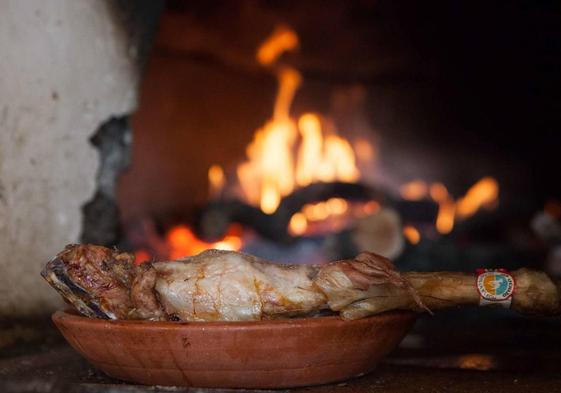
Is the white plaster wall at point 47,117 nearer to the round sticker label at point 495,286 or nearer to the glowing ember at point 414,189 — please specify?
the round sticker label at point 495,286

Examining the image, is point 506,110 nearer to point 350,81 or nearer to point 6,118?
point 350,81

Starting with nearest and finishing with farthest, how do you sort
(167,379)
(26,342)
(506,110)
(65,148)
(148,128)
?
1. (167,379)
2. (26,342)
3. (65,148)
4. (148,128)
5. (506,110)

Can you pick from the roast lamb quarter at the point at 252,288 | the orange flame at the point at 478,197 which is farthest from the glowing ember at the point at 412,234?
the roast lamb quarter at the point at 252,288

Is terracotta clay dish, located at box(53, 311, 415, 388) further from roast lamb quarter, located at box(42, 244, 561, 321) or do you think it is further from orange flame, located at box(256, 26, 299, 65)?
orange flame, located at box(256, 26, 299, 65)

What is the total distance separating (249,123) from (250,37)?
81 centimetres

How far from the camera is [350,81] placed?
5.96 meters

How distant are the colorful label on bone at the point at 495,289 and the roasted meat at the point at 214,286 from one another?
0.21 m

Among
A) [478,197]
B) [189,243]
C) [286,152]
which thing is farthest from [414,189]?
[189,243]

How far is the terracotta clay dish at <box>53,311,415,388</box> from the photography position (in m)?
2.06

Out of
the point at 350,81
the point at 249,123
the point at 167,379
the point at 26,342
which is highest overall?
the point at 350,81

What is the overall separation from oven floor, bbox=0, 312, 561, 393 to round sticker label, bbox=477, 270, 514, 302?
→ 31cm

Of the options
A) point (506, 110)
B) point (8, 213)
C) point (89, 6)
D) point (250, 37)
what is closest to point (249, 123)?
point (250, 37)

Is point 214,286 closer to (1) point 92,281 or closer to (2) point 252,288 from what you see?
(2) point 252,288

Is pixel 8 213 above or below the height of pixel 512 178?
below
